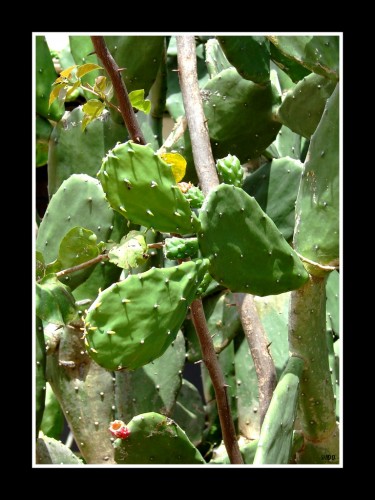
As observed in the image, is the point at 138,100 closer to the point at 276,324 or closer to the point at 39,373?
the point at 39,373

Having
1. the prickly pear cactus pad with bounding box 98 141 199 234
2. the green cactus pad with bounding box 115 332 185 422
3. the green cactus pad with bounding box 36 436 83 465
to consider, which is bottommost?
the green cactus pad with bounding box 36 436 83 465

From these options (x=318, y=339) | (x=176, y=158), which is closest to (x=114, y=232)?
(x=176, y=158)

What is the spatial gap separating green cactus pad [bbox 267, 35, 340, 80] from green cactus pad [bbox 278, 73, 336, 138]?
222 mm

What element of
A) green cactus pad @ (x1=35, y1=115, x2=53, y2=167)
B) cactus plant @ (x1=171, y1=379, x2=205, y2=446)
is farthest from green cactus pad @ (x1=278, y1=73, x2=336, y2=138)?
Result: cactus plant @ (x1=171, y1=379, x2=205, y2=446)

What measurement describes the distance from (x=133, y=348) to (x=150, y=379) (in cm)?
69

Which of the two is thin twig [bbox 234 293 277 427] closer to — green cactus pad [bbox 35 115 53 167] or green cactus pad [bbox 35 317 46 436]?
green cactus pad [bbox 35 317 46 436]

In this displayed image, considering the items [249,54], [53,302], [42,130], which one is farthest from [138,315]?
[42,130]

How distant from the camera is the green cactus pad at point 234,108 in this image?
1.82 metres

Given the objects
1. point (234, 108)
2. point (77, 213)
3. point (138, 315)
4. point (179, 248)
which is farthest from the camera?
point (234, 108)

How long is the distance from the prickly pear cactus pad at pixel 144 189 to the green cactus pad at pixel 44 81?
2.61ft

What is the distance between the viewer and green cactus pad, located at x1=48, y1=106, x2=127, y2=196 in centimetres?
183

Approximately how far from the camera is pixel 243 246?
1253 millimetres

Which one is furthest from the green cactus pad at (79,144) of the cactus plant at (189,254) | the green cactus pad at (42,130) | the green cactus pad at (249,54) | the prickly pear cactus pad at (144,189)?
the prickly pear cactus pad at (144,189)

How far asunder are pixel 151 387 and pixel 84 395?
0.53 ft
